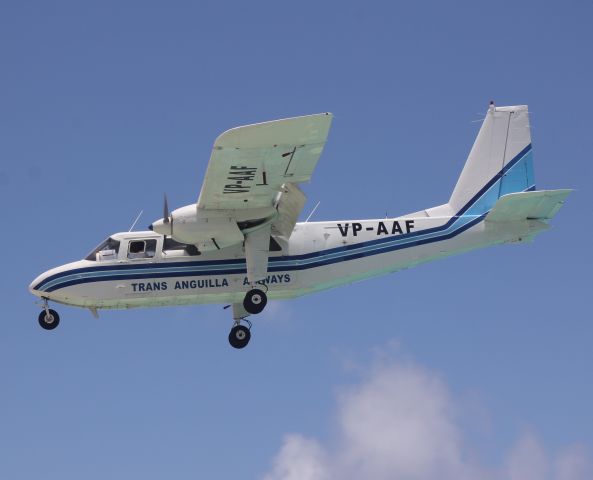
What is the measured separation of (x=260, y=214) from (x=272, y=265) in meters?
2.17

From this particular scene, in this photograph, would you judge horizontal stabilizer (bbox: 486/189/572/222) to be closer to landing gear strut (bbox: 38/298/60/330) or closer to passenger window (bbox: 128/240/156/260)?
passenger window (bbox: 128/240/156/260)

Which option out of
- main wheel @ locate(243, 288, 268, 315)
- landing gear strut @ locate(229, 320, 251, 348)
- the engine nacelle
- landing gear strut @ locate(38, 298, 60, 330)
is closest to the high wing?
the engine nacelle

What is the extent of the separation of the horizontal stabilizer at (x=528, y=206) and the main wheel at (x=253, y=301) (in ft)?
25.3

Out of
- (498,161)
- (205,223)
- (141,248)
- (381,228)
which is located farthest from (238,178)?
(498,161)

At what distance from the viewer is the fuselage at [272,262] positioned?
3669 cm

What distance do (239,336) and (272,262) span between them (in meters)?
3.02

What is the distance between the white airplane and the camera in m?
35.4

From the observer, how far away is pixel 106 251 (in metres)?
37.1

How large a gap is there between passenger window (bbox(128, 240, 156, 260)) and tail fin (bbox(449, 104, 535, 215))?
991 centimetres

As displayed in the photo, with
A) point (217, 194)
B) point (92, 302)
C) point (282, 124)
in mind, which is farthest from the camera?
point (92, 302)

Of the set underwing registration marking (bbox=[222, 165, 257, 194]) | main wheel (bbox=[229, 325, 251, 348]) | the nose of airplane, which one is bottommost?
main wheel (bbox=[229, 325, 251, 348])

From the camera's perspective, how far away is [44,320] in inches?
1468

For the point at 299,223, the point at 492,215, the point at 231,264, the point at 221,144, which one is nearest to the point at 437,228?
the point at 492,215

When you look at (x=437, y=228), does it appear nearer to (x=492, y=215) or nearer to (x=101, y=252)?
(x=492, y=215)
